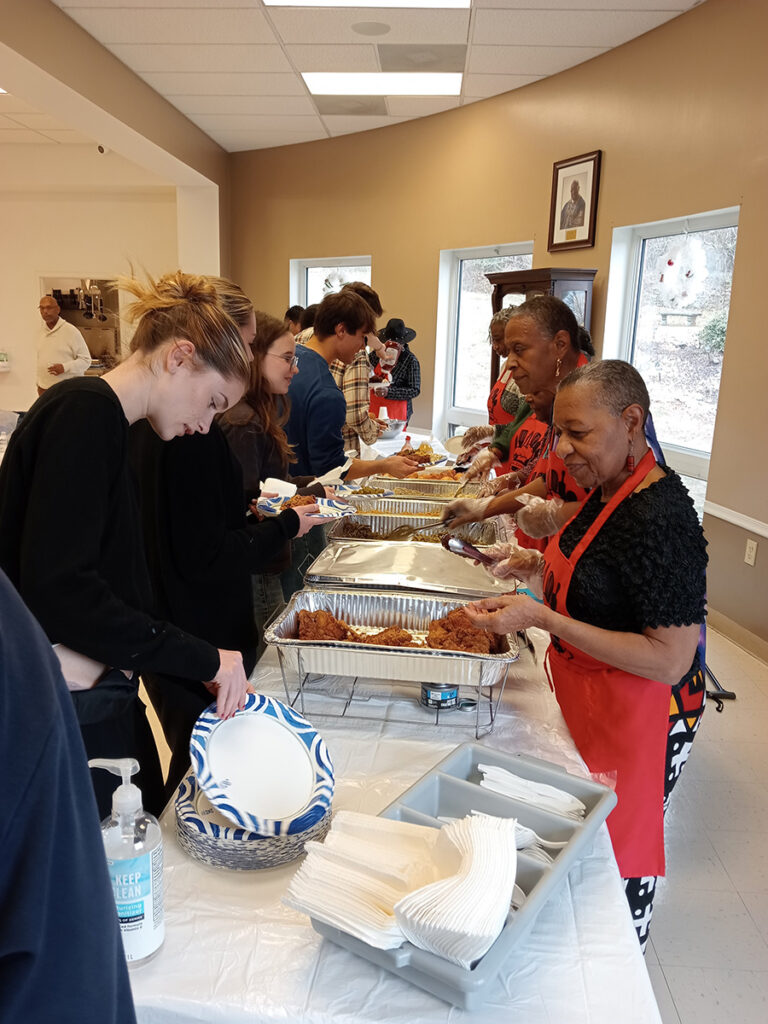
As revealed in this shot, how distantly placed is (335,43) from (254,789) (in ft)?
13.9

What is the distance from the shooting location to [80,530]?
975 millimetres

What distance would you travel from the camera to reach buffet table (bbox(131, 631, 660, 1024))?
729 millimetres

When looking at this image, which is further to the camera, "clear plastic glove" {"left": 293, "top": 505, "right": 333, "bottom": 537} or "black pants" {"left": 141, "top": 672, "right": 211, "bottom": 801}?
"clear plastic glove" {"left": 293, "top": 505, "right": 333, "bottom": 537}

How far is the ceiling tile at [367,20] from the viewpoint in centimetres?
369

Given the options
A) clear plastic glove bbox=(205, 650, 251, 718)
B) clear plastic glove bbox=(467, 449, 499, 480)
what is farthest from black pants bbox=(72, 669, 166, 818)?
clear plastic glove bbox=(467, 449, 499, 480)

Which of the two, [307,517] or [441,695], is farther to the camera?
[307,517]

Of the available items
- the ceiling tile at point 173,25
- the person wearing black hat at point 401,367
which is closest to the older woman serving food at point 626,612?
the ceiling tile at point 173,25

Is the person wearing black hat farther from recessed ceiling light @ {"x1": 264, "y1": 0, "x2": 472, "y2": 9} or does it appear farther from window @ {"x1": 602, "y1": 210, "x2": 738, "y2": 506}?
recessed ceiling light @ {"x1": 264, "y1": 0, "x2": 472, "y2": 9}

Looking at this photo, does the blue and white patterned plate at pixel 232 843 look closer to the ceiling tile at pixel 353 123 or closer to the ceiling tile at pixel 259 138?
the ceiling tile at pixel 353 123

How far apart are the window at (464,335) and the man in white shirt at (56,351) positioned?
3004mm

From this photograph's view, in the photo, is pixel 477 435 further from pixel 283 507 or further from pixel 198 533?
pixel 198 533

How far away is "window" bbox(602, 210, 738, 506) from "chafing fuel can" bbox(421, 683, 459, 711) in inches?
118

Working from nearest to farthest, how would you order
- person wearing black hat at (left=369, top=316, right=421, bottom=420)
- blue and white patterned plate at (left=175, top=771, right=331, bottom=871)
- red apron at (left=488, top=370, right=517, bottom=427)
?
blue and white patterned plate at (left=175, top=771, right=331, bottom=871)
red apron at (left=488, top=370, right=517, bottom=427)
person wearing black hat at (left=369, top=316, right=421, bottom=420)

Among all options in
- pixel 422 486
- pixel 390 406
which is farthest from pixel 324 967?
pixel 390 406
